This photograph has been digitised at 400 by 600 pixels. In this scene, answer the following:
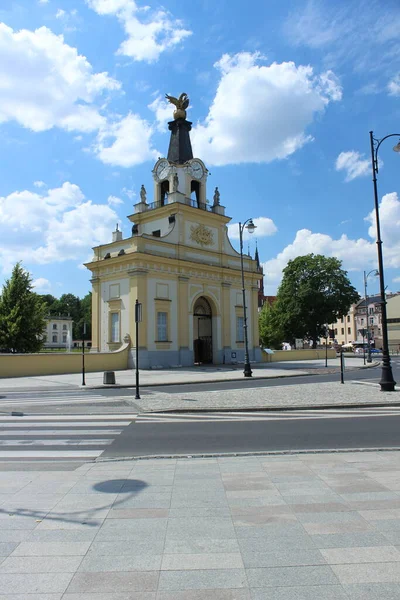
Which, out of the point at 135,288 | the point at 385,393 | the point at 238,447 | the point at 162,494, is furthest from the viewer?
the point at 135,288

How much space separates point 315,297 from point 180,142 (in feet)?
102

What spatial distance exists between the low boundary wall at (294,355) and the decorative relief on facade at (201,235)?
1351 cm

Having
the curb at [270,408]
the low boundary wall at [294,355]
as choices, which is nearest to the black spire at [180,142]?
the low boundary wall at [294,355]

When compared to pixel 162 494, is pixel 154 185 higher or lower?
higher

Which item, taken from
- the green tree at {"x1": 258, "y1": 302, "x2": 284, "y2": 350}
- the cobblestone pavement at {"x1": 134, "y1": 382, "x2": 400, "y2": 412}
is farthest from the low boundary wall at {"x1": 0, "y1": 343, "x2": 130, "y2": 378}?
the green tree at {"x1": 258, "y1": 302, "x2": 284, "y2": 350}

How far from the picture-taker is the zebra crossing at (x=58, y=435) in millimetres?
8492

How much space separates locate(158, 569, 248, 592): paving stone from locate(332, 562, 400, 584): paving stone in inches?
30.2

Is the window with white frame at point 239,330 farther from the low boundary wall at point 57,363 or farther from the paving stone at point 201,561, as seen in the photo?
the paving stone at point 201,561

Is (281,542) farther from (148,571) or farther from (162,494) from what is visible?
(162,494)

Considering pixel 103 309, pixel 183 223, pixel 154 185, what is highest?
pixel 154 185

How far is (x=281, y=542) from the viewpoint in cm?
441

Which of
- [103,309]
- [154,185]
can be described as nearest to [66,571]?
[103,309]

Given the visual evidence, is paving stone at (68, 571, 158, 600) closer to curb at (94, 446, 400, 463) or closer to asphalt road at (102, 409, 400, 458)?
curb at (94, 446, 400, 463)

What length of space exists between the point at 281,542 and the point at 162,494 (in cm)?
204
